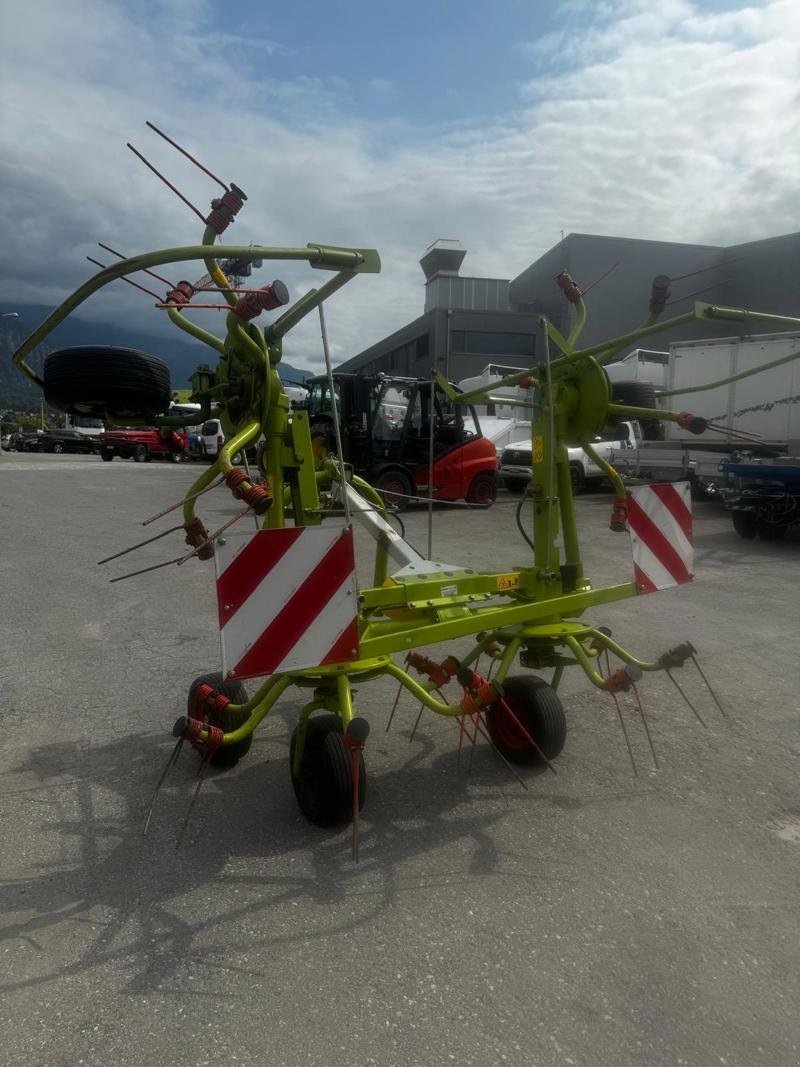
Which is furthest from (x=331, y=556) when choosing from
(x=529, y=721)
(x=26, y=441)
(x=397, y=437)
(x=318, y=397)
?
(x=26, y=441)

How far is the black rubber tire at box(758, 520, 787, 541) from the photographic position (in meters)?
11.0

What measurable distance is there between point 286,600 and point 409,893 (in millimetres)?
1175

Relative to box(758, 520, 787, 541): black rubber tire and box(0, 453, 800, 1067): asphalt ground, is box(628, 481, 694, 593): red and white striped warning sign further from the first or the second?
box(758, 520, 787, 541): black rubber tire

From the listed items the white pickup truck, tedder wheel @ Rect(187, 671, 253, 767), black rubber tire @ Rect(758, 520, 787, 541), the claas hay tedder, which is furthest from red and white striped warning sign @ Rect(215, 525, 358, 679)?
the white pickup truck

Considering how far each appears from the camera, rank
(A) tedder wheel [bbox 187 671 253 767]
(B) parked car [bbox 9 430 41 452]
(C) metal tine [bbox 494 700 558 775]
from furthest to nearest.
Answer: (B) parked car [bbox 9 430 41 452]
(A) tedder wheel [bbox 187 671 253 767]
(C) metal tine [bbox 494 700 558 775]

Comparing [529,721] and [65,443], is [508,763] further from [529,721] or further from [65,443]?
[65,443]

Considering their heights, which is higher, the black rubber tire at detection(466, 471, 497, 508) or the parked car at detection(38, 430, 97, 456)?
the parked car at detection(38, 430, 97, 456)

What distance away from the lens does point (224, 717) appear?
3.51m

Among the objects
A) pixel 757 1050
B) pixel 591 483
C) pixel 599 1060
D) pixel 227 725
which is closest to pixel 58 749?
pixel 227 725

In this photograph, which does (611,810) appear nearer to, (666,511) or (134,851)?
(666,511)

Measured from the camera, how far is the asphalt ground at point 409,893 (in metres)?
2.21

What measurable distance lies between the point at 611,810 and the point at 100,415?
287cm

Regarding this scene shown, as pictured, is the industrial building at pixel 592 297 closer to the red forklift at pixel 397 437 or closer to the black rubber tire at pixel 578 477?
the black rubber tire at pixel 578 477

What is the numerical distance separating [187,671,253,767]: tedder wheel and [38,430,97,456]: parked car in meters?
37.4
